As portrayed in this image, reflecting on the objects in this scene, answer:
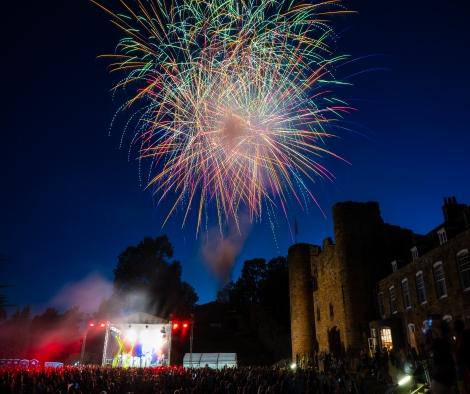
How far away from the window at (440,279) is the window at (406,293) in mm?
3284

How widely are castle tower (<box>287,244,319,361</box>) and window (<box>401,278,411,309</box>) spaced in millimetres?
14864

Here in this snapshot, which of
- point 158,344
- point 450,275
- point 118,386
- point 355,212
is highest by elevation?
point 355,212

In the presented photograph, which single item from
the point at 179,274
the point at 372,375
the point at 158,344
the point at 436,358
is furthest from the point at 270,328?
the point at 436,358

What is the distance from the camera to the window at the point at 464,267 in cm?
1736

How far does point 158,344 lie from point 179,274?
90.6 feet

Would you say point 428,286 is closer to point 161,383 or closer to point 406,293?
point 406,293

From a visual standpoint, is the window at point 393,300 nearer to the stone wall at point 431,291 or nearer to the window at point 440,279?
the stone wall at point 431,291

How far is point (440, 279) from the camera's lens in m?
19.7

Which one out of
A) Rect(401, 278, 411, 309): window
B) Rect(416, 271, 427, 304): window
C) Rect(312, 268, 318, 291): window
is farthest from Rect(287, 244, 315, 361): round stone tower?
Rect(416, 271, 427, 304): window

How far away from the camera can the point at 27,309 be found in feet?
255

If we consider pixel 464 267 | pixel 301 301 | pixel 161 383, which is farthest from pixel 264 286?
pixel 161 383

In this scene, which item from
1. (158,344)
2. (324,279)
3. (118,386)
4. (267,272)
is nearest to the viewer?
(118,386)

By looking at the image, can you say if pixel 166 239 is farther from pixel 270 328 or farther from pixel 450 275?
pixel 450 275

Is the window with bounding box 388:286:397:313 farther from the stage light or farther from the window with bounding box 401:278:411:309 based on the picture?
the stage light
